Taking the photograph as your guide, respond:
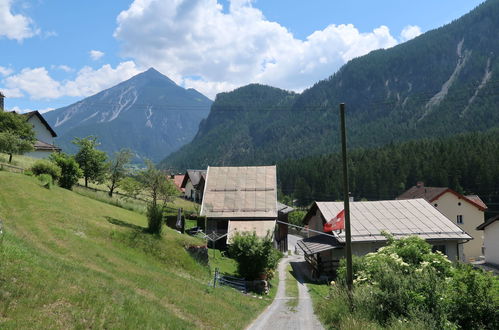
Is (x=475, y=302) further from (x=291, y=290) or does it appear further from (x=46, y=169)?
(x=46, y=169)

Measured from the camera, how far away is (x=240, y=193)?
44750 millimetres

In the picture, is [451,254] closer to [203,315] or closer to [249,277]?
[249,277]

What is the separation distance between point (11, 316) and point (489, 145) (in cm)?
11127

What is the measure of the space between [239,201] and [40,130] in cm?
4346

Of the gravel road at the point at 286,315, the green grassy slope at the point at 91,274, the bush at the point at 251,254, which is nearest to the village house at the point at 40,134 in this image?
the green grassy slope at the point at 91,274

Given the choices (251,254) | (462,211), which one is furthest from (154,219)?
(462,211)

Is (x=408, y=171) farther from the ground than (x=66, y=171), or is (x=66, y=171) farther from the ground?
(x=408, y=171)

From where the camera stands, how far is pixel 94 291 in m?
11.6

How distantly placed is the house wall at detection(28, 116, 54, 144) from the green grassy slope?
42858mm

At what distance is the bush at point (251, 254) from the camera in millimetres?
26266

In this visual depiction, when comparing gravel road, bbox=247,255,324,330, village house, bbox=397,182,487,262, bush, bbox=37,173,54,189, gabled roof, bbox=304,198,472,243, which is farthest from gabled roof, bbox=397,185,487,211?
bush, bbox=37,173,54,189

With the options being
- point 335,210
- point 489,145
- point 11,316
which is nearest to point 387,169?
point 489,145

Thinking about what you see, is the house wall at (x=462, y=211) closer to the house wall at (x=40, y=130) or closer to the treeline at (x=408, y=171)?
the treeline at (x=408, y=171)

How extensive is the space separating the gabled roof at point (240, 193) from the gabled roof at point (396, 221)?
6587mm
